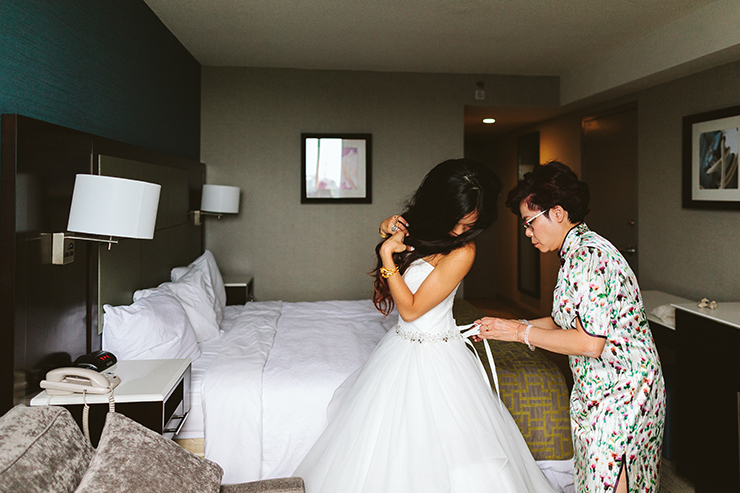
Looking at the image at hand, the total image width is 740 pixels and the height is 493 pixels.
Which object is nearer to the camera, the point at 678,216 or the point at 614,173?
the point at 678,216

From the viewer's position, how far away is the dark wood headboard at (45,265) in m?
1.71

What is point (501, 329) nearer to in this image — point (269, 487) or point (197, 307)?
point (269, 487)

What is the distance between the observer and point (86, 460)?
4.02ft

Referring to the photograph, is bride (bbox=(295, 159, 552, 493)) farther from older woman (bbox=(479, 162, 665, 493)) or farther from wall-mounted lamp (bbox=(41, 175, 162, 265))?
wall-mounted lamp (bbox=(41, 175, 162, 265))

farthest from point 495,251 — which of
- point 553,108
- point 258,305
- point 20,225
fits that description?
point 20,225

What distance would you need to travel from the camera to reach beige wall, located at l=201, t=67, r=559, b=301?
474 cm

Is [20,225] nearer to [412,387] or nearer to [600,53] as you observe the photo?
[412,387]

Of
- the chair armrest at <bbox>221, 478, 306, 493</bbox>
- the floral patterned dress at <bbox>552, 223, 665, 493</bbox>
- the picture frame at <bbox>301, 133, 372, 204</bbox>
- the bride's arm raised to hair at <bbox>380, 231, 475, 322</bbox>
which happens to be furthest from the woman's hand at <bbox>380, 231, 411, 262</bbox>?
the picture frame at <bbox>301, 133, 372, 204</bbox>

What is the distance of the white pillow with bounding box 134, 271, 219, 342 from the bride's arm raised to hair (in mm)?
1661

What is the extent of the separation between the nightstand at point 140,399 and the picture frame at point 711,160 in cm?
362

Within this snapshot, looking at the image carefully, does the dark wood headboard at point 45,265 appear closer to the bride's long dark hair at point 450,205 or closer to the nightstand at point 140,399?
the nightstand at point 140,399

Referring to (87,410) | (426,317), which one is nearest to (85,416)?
(87,410)

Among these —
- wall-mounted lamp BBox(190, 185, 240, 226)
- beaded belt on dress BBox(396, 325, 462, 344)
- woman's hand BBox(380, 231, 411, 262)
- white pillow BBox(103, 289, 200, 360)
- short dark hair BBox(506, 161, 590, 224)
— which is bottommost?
white pillow BBox(103, 289, 200, 360)

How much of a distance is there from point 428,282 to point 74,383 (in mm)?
1354
